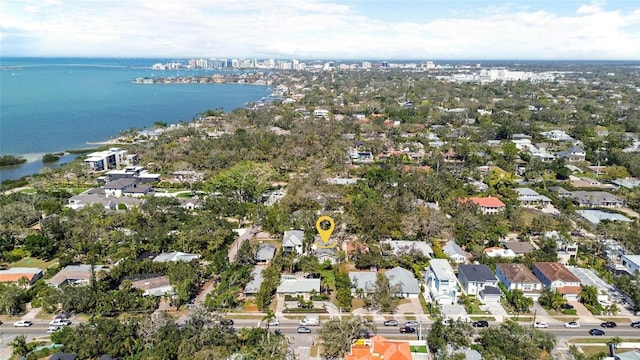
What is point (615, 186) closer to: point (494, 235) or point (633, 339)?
point (494, 235)

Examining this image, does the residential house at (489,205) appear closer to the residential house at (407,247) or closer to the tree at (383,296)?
the residential house at (407,247)

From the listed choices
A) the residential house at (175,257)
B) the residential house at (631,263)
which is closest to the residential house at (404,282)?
the residential house at (175,257)

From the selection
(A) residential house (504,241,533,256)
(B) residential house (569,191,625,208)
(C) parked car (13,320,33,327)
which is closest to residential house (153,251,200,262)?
(C) parked car (13,320,33,327)

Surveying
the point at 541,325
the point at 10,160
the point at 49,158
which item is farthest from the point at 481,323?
the point at 10,160

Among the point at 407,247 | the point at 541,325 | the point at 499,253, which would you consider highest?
the point at 407,247

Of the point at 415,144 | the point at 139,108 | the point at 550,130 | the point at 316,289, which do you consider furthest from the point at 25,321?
the point at 139,108

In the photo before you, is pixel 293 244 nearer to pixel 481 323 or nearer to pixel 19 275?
pixel 481 323

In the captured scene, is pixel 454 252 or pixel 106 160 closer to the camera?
pixel 454 252
